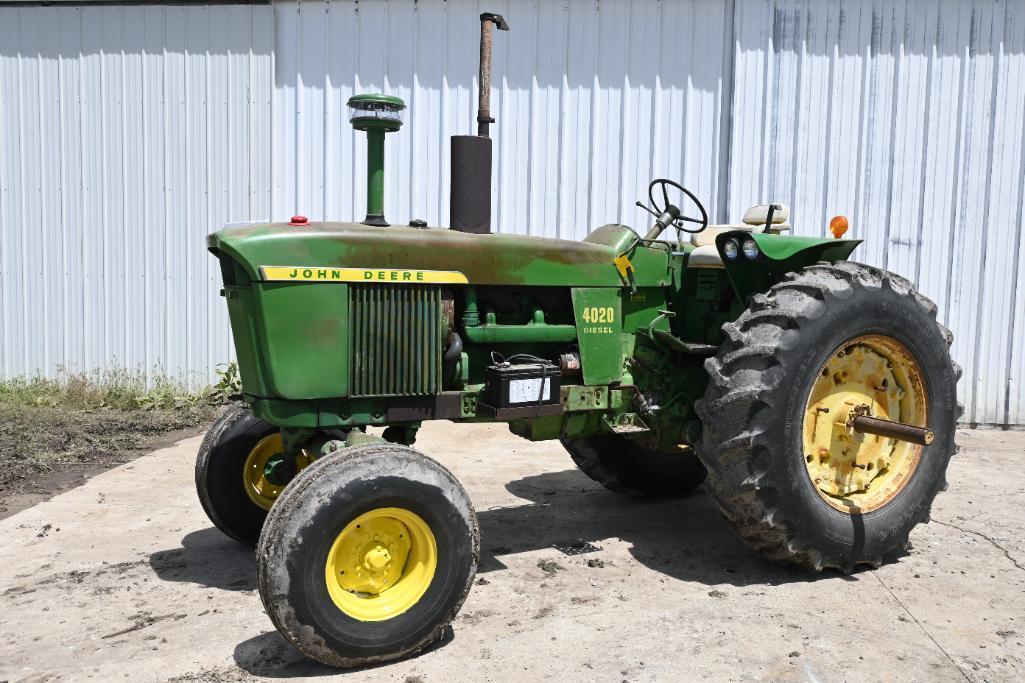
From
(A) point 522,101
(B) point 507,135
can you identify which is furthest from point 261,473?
(A) point 522,101

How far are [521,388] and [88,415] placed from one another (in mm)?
5446

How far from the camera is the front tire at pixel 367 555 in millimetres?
3248

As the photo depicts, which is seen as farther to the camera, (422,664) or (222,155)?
(222,155)

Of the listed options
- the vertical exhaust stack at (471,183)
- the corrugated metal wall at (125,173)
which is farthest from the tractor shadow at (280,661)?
the corrugated metal wall at (125,173)

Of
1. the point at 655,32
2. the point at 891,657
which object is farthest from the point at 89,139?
the point at 891,657

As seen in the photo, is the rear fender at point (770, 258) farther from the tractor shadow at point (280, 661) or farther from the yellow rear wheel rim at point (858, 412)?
the tractor shadow at point (280, 661)

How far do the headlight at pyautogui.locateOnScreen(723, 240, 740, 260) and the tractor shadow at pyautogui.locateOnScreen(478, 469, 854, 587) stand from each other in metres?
1.33

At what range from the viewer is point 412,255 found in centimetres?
398

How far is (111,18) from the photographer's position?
8.85m

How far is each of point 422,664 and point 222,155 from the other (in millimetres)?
6680

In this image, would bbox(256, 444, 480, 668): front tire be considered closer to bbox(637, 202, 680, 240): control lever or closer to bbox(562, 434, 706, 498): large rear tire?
bbox(637, 202, 680, 240): control lever

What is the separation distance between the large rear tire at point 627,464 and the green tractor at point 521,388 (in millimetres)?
352

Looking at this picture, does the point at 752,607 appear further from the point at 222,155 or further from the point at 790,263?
the point at 222,155

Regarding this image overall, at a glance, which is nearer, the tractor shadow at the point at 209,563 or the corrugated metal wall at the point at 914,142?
the tractor shadow at the point at 209,563
